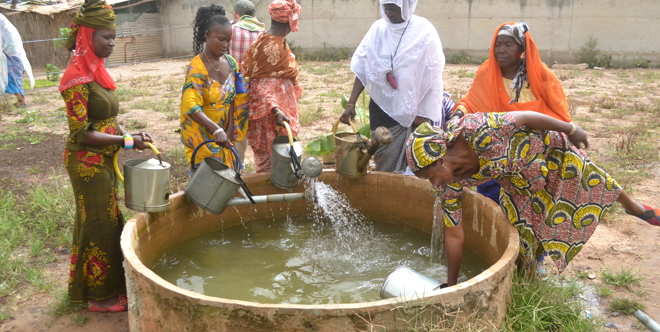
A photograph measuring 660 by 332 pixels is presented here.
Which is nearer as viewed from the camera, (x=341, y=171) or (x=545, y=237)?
(x=545, y=237)

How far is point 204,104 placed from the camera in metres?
3.68

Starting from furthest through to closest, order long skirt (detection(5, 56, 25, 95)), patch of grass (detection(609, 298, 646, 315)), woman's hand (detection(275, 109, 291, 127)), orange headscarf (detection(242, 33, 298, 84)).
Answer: long skirt (detection(5, 56, 25, 95))
orange headscarf (detection(242, 33, 298, 84))
woman's hand (detection(275, 109, 291, 127))
patch of grass (detection(609, 298, 646, 315))

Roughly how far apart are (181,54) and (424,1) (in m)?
7.15

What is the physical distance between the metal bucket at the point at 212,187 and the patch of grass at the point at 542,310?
1628 millimetres

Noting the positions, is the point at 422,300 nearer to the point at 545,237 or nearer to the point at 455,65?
Result: the point at 545,237

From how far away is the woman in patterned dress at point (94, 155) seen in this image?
292 centimetres

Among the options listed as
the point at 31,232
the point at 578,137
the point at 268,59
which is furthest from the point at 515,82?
the point at 31,232

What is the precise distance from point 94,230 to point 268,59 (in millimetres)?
1717

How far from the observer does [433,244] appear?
367 cm

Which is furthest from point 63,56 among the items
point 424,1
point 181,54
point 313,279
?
point 313,279

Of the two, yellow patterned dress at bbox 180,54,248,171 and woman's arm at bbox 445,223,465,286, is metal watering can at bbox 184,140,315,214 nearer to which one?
yellow patterned dress at bbox 180,54,248,171

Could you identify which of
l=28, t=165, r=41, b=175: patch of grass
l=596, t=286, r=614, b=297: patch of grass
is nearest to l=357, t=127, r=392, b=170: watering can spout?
l=596, t=286, r=614, b=297: patch of grass

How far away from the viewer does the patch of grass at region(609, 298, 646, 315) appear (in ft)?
10.4

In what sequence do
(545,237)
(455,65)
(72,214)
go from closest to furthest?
1. (545,237)
2. (72,214)
3. (455,65)
